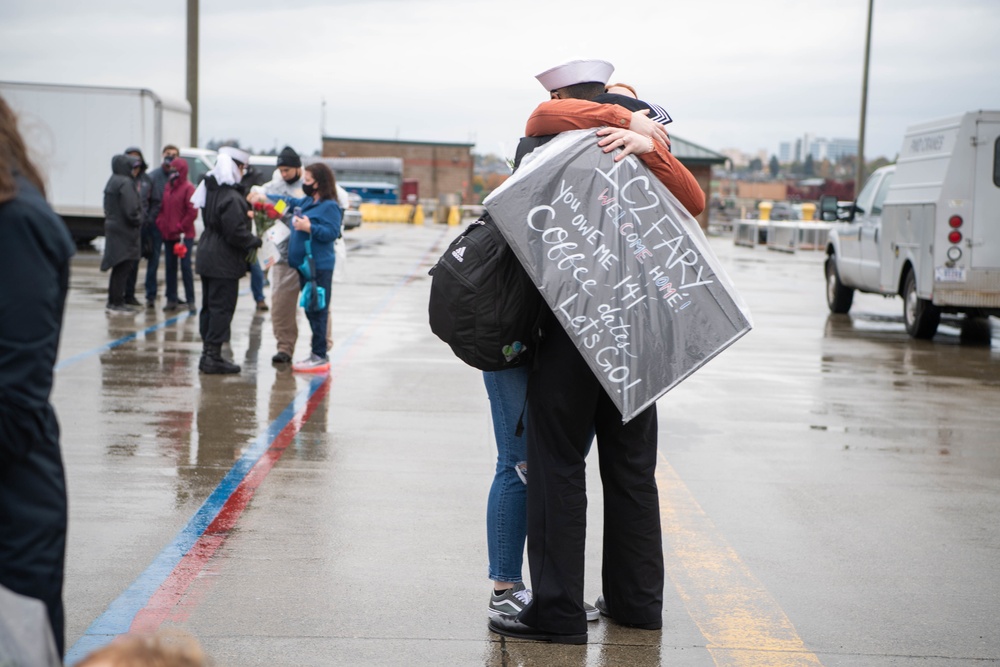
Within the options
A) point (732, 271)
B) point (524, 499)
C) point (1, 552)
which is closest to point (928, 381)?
point (524, 499)

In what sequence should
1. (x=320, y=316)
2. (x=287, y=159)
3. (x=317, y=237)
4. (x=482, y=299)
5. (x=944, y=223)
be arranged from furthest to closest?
(x=944, y=223) < (x=287, y=159) < (x=320, y=316) < (x=317, y=237) < (x=482, y=299)

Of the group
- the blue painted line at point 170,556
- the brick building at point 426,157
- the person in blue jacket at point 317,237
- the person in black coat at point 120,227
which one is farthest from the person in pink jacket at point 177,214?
the brick building at point 426,157

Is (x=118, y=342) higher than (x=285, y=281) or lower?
lower

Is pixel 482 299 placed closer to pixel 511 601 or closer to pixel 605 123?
pixel 605 123

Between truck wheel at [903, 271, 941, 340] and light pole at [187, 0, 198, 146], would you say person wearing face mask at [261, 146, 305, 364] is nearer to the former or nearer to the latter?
truck wheel at [903, 271, 941, 340]

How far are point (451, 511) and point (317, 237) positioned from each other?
14.8 feet

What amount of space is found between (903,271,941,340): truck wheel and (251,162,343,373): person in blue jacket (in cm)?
769

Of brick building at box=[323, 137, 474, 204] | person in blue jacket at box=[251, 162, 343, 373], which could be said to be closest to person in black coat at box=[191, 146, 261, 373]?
person in blue jacket at box=[251, 162, 343, 373]

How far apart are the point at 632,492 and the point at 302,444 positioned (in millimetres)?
3705

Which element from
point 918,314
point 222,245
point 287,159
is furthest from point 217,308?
point 918,314

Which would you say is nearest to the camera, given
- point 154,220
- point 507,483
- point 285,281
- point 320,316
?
point 507,483

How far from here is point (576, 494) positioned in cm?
428

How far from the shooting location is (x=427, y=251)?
30438 mm

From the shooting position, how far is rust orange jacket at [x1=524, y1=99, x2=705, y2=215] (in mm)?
4211
